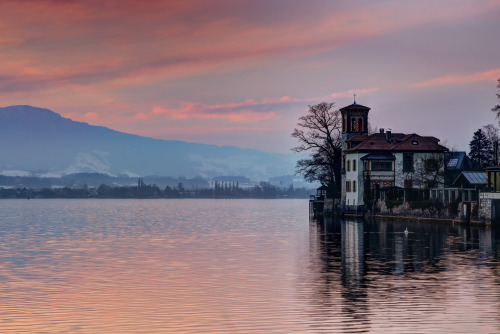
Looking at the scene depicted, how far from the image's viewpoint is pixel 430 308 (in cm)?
3145

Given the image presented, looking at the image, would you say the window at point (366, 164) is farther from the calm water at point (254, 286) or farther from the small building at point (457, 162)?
the calm water at point (254, 286)

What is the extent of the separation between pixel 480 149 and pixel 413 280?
103 m

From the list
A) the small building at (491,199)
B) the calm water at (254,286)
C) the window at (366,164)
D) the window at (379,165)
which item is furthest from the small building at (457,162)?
the calm water at (254,286)

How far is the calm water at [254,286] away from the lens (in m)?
28.8

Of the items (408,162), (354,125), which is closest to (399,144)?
(408,162)

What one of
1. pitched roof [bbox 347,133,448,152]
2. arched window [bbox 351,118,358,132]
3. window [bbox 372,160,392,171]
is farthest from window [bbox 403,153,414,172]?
arched window [bbox 351,118,358,132]

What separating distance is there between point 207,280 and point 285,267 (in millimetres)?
7563

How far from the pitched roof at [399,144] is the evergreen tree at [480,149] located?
19242 mm

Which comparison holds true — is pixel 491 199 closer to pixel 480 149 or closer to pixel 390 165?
pixel 390 165

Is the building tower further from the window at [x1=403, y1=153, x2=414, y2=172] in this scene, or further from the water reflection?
the water reflection

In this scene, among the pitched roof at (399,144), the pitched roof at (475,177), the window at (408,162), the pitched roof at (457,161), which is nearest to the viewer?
the pitched roof at (475,177)

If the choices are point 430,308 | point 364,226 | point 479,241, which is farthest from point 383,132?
point 430,308

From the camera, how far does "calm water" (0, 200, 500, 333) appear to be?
28.8m

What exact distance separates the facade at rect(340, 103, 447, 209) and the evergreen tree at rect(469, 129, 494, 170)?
20.7m
